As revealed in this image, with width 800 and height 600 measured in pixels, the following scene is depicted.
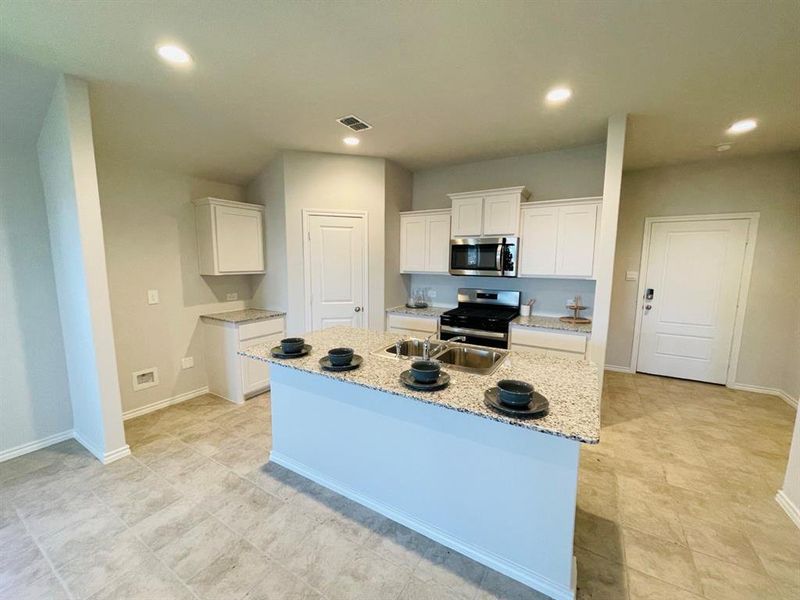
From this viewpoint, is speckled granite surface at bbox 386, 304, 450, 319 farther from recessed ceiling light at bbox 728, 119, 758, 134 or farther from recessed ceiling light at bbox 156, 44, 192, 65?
recessed ceiling light at bbox 728, 119, 758, 134

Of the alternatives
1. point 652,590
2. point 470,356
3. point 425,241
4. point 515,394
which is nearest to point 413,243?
point 425,241

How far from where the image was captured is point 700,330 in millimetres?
4023

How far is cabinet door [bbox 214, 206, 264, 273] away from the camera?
136 inches

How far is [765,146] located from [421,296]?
3957 millimetres

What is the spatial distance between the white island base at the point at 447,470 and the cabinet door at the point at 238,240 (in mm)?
1798

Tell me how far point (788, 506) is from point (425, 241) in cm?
360

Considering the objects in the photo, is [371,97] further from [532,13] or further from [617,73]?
[617,73]

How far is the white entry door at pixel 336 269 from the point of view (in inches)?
145

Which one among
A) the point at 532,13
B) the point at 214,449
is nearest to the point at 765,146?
the point at 532,13

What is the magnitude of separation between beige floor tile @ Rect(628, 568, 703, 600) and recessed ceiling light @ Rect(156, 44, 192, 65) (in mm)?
3717

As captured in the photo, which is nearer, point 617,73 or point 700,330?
point 617,73

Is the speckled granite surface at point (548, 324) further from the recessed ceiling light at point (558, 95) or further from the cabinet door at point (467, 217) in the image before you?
the recessed ceiling light at point (558, 95)

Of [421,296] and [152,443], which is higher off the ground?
[421,296]

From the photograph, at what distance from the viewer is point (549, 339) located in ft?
10.7
